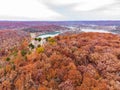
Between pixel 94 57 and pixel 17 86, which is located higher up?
pixel 94 57

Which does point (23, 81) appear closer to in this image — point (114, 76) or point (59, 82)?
point (59, 82)

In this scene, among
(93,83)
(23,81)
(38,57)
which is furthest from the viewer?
(38,57)

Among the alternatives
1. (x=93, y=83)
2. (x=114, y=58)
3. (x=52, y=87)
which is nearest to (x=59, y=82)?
(x=52, y=87)

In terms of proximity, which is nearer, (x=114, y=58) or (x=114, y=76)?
(x=114, y=76)

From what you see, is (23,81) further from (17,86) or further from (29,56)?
(29,56)

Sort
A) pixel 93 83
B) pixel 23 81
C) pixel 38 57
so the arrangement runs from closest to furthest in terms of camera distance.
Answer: pixel 93 83 < pixel 23 81 < pixel 38 57

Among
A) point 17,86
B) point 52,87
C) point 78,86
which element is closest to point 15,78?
point 17,86
